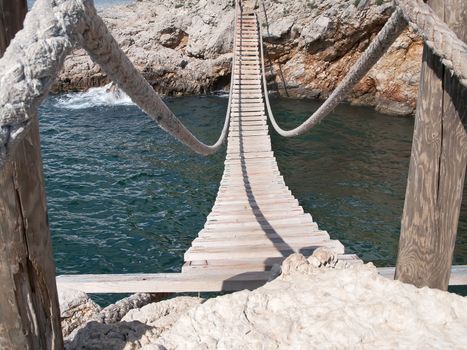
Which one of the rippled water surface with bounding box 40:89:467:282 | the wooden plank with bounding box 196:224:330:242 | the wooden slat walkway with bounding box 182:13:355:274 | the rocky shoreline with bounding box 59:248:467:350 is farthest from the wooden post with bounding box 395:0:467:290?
the rippled water surface with bounding box 40:89:467:282

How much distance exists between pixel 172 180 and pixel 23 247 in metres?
8.93

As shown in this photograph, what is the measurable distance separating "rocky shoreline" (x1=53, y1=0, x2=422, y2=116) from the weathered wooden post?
1422 cm

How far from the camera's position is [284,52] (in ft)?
52.8

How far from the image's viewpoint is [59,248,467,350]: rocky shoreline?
143cm

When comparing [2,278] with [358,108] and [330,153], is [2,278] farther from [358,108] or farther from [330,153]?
[358,108]

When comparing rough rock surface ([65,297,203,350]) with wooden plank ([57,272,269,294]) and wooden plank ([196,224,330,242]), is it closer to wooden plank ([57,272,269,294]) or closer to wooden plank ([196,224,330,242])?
wooden plank ([57,272,269,294])

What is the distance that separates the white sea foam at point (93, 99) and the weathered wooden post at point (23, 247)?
582 inches

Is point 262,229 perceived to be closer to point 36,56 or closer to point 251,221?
point 251,221

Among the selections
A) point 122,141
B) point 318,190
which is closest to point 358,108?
point 318,190

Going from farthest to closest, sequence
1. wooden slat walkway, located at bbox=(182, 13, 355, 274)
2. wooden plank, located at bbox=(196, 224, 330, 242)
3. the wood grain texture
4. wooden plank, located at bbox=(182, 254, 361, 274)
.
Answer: wooden plank, located at bbox=(196, 224, 330, 242) < wooden slat walkway, located at bbox=(182, 13, 355, 274) < wooden plank, located at bbox=(182, 254, 361, 274) < the wood grain texture

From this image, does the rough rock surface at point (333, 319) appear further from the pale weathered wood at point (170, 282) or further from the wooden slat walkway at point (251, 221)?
the wooden slat walkway at point (251, 221)

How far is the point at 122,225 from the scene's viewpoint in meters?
8.17

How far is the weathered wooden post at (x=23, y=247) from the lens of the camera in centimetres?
118

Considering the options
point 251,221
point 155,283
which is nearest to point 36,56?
point 155,283
